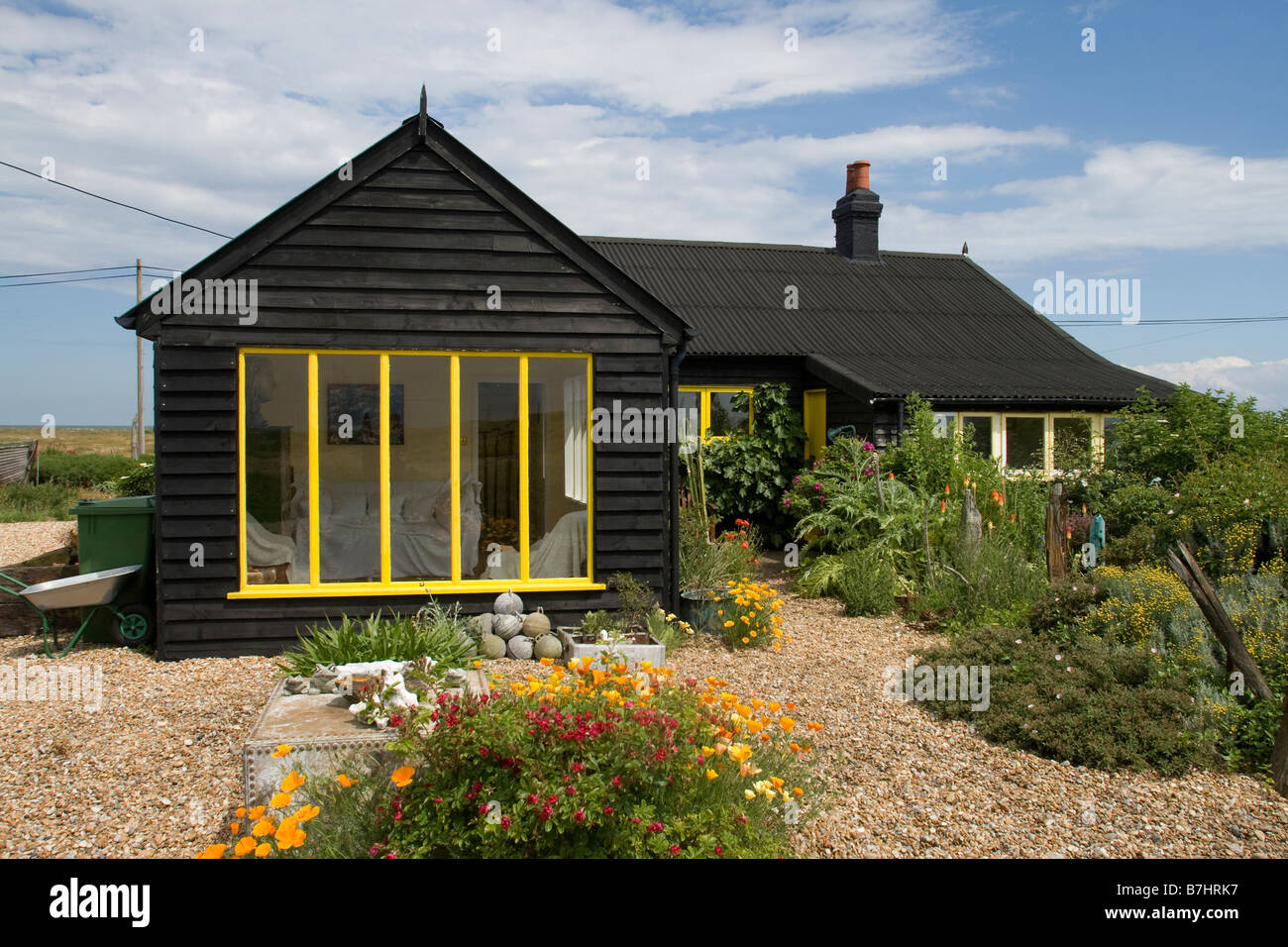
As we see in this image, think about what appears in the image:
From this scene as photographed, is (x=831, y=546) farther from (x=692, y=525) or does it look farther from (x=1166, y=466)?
(x=1166, y=466)

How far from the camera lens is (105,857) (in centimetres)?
405

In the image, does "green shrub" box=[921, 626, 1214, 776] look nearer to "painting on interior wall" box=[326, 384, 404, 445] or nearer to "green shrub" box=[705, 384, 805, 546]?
"painting on interior wall" box=[326, 384, 404, 445]

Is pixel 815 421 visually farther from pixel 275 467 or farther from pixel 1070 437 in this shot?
pixel 275 467

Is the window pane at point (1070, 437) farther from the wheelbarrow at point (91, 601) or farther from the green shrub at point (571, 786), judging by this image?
the wheelbarrow at point (91, 601)

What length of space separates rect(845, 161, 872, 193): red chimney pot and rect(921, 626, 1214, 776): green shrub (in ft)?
47.4

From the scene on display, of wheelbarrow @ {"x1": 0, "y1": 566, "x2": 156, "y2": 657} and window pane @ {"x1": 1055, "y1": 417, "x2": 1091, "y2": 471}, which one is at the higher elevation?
window pane @ {"x1": 1055, "y1": 417, "x2": 1091, "y2": 471}

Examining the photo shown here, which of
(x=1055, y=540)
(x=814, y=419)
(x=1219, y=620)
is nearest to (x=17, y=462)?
(x=814, y=419)

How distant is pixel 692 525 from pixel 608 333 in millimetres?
2439

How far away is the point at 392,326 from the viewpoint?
25.1 ft

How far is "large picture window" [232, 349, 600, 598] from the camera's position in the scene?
→ 24.9ft

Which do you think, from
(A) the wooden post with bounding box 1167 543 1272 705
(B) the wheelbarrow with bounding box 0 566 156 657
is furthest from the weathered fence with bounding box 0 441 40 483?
(A) the wooden post with bounding box 1167 543 1272 705

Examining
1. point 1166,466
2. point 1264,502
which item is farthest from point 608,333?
point 1166,466

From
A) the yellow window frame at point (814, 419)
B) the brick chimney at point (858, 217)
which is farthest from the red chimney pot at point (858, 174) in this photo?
the yellow window frame at point (814, 419)

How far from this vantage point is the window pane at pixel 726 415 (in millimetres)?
14875
